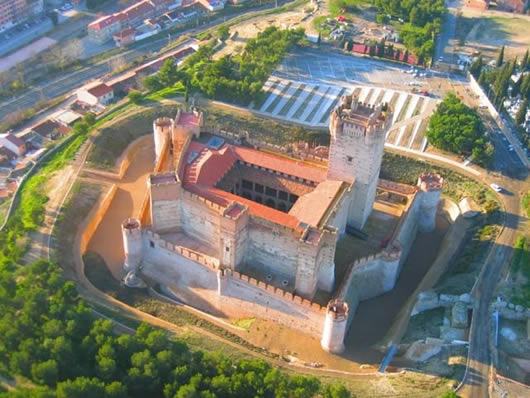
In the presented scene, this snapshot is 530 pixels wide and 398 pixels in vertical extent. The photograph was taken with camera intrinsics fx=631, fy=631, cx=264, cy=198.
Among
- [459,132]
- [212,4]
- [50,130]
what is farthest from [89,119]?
[212,4]

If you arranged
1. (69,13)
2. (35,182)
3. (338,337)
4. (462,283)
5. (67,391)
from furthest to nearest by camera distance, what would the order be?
(69,13), (35,182), (462,283), (338,337), (67,391)

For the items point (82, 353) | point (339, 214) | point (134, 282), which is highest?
point (339, 214)

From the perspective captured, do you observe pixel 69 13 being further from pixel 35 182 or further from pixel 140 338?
pixel 140 338

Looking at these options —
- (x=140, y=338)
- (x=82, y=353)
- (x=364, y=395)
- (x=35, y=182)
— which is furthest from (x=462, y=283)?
(x=35, y=182)

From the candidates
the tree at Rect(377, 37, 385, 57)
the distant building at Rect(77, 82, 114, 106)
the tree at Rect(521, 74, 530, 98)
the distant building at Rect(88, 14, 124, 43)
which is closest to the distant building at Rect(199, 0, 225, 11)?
the distant building at Rect(88, 14, 124, 43)

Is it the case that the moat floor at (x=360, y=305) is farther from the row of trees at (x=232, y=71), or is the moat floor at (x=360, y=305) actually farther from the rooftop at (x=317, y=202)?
the row of trees at (x=232, y=71)

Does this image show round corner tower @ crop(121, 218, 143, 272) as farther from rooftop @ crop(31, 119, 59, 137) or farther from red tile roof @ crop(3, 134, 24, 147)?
rooftop @ crop(31, 119, 59, 137)
